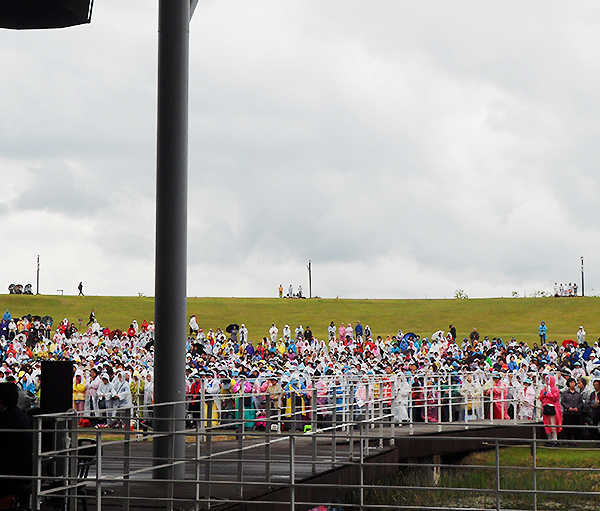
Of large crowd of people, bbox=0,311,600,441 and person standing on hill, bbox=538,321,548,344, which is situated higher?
person standing on hill, bbox=538,321,548,344

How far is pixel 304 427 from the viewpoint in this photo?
65.9 feet

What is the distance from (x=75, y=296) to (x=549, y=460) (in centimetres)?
6561

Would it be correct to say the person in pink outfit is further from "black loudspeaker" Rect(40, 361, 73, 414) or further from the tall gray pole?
"black loudspeaker" Rect(40, 361, 73, 414)

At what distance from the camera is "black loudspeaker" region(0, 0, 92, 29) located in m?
10.4

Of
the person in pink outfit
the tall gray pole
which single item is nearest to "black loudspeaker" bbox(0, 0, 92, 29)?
the tall gray pole

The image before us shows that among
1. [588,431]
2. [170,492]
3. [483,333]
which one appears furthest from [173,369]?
[483,333]

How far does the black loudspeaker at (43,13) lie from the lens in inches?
409

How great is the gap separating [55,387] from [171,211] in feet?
11.3

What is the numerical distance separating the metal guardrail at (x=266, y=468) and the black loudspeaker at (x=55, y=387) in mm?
194

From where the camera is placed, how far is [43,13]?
10648 mm

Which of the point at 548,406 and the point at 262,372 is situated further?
the point at 262,372

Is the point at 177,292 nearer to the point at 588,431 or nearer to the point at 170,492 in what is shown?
the point at 170,492

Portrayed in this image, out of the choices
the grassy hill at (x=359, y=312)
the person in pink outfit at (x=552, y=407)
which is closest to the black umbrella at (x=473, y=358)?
the person in pink outfit at (x=552, y=407)

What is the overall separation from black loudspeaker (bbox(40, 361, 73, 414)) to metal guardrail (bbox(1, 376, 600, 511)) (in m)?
0.19
